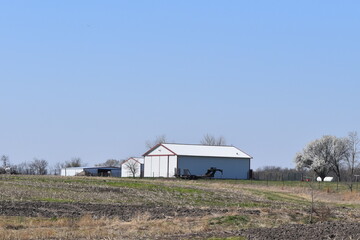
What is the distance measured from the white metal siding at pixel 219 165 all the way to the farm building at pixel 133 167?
1795 cm

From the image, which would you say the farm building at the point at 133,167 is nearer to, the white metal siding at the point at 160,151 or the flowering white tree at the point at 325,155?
the white metal siding at the point at 160,151

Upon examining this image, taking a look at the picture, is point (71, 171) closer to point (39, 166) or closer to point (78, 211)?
point (39, 166)

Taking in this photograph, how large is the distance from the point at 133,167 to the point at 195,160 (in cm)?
1970

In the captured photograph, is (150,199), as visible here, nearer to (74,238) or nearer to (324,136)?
(74,238)

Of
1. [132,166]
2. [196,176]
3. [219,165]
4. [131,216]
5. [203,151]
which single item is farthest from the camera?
[132,166]

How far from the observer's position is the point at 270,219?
2986cm

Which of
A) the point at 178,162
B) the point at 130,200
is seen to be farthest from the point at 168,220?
the point at 178,162

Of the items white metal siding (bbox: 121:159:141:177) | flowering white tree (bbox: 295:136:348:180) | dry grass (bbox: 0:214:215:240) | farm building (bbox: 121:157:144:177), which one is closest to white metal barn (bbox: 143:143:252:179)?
farm building (bbox: 121:157:144:177)

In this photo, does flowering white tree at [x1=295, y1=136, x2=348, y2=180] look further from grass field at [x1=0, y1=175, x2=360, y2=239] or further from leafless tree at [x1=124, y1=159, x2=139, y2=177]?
grass field at [x1=0, y1=175, x2=360, y2=239]

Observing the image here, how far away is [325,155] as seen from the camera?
12269cm

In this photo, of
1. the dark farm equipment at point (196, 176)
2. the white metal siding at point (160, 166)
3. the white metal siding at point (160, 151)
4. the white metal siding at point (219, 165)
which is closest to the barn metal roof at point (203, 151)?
the white metal siding at point (160, 151)

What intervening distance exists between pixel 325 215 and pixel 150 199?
49.6ft

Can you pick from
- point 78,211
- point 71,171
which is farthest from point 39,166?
point 78,211

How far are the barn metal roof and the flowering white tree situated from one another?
21.1m
